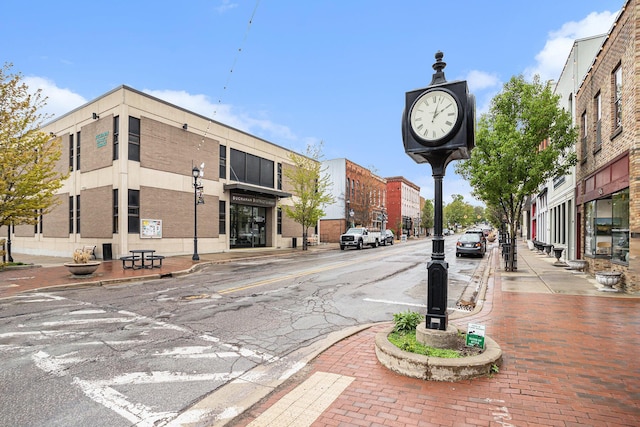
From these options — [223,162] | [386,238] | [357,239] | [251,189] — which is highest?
[223,162]

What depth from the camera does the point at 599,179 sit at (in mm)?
11875

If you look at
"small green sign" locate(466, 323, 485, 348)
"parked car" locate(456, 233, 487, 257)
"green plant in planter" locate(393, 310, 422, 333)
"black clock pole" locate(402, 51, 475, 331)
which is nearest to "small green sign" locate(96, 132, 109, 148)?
"black clock pole" locate(402, 51, 475, 331)

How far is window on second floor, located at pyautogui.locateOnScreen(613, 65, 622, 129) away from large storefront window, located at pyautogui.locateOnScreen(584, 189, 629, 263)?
7.17 feet

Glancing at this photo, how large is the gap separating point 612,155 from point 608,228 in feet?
8.33

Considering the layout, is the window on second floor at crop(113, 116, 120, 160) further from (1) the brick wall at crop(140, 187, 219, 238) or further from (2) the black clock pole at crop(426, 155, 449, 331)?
(2) the black clock pole at crop(426, 155, 449, 331)

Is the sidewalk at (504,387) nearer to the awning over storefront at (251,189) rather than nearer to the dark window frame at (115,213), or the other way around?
the dark window frame at (115,213)

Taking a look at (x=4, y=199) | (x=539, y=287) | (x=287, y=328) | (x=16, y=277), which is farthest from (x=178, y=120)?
(x=539, y=287)

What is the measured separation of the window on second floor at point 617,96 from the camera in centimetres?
1033

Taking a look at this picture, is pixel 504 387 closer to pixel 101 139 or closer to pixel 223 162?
pixel 101 139

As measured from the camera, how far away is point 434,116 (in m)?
5.04

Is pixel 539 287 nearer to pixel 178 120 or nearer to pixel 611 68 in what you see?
pixel 611 68

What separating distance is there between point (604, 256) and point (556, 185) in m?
10.4

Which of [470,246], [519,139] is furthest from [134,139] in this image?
[470,246]

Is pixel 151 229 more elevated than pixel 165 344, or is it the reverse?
pixel 151 229
